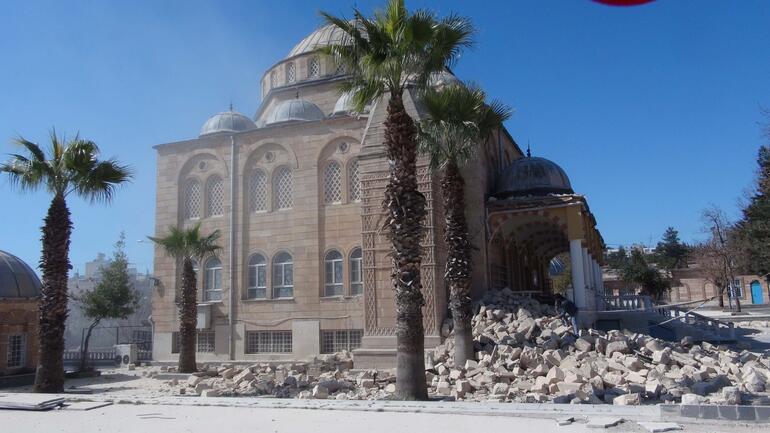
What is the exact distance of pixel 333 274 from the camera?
66.4ft

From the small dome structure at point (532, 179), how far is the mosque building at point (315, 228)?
0.05 m

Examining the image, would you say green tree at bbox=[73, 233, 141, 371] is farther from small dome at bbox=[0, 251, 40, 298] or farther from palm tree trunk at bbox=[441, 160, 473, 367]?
palm tree trunk at bbox=[441, 160, 473, 367]

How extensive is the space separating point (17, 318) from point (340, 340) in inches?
439

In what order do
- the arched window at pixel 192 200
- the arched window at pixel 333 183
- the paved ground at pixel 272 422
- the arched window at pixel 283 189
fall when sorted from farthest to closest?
the arched window at pixel 192 200 → the arched window at pixel 283 189 → the arched window at pixel 333 183 → the paved ground at pixel 272 422

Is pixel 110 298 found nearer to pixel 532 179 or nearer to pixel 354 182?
pixel 354 182

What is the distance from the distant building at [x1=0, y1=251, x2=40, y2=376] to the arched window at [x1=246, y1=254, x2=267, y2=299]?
24.0 ft

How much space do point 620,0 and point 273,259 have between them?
18986 mm

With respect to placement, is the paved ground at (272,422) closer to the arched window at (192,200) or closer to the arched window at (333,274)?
the arched window at (333,274)

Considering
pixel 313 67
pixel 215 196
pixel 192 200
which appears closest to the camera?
pixel 215 196

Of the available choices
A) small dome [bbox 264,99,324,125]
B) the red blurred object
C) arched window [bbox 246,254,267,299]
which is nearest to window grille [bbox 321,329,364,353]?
arched window [bbox 246,254,267,299]

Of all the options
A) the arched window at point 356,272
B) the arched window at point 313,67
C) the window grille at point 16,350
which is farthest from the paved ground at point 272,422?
the arched window at point 313,67

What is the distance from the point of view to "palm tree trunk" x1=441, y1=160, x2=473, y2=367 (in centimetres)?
1379

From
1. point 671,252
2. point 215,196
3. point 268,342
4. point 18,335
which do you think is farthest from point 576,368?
point 671,252

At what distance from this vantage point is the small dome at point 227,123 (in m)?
24.8
